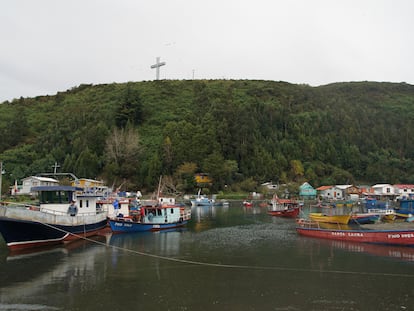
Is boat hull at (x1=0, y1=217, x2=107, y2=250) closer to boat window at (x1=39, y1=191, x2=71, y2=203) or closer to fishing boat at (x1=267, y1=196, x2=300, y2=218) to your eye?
boat window at (x1=39, y1=191, x2=71, y2=203)

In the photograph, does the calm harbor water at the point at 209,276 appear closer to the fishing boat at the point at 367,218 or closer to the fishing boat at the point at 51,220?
the fishing boat at the point at 51,220

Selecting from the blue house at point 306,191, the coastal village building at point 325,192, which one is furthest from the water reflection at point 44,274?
the coastal village building at point 325,192

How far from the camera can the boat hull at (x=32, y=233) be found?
27.5 m

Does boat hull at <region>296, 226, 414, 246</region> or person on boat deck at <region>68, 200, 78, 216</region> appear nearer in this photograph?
boat hull at <region>296, 226, 414, 246</region>

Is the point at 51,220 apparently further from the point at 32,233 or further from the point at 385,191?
the point at 385,191

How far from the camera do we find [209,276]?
20719 millimetres

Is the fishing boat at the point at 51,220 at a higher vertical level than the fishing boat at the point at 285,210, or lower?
higher

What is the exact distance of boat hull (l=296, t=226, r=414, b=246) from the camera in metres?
28.9

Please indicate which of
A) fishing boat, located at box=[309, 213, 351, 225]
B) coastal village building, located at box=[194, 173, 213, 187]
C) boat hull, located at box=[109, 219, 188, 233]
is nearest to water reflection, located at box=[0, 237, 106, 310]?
boat hull, located at box=[109, 219, 188, 233]

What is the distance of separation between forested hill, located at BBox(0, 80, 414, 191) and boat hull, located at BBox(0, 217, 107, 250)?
219 ft

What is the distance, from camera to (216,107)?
5310 inches

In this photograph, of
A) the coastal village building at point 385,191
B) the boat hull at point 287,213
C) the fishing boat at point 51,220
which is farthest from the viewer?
the coastal village building at point 385,191

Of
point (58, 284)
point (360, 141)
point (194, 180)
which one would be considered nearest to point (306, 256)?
point (58, 284)

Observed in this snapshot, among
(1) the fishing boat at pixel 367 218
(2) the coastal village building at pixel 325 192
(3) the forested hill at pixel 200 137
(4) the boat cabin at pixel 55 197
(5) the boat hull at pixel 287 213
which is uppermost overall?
(3) the forested hill at pixel 200 137
